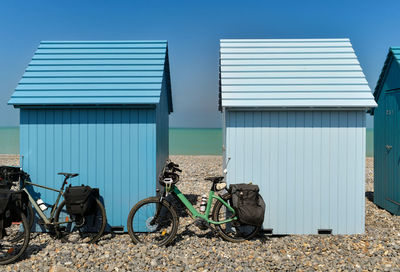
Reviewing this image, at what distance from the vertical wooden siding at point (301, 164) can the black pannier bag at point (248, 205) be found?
0.57 meters

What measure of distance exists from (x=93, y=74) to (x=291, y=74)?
3.92 metres

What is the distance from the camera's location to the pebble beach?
16.2ft

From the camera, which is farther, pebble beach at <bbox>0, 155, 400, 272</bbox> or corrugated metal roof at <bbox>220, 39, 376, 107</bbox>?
corrugated metal roof at <bbox>220, 39, 376, 107</bbox>

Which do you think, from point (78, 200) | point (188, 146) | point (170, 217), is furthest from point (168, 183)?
point (188, 146)

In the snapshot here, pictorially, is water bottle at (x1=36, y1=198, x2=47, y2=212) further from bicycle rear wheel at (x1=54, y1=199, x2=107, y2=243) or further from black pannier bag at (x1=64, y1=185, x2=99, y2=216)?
black pannier bag at (x1=64, y1=185, x2=99, y2=216)

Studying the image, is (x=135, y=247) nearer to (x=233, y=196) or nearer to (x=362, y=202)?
(x=233, y=196)

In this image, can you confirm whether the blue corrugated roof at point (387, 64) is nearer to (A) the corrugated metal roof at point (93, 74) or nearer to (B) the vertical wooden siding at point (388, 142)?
(B) the vertical wooden siding at point (388, 142)

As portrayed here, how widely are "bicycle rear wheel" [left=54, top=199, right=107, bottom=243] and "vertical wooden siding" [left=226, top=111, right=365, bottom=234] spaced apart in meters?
2.45

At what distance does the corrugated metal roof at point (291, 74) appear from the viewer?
6285 millimetres

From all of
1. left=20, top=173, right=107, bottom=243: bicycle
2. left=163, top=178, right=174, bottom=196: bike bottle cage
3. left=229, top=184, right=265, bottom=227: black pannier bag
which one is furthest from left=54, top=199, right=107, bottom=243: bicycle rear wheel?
left=229, top=184, right=265, bottom=227: black pannier bag

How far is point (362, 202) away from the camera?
638 centimetres

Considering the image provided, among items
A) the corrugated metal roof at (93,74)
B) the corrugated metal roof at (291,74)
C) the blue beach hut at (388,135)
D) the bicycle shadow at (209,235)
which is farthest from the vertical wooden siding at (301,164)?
the blue beach hut at (388,135)

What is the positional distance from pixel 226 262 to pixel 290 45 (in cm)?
477

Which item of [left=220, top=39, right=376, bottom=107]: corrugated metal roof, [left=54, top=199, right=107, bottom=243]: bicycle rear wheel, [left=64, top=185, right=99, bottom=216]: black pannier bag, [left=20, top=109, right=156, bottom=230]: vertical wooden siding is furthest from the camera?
[left=20, top=109, right=156, bottom=230]: vertical wooden siding
